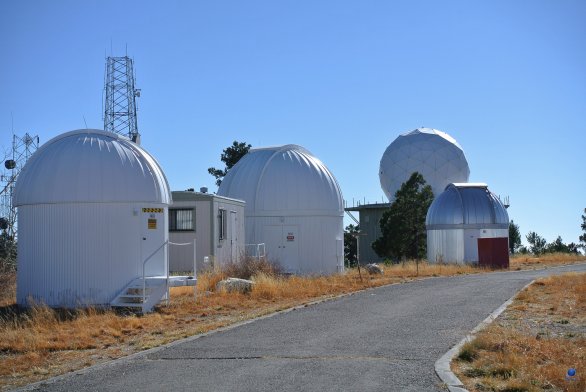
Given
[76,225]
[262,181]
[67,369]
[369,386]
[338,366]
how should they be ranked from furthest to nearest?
[262,181] < [76,225] < [67,369] < [338,366] < [369,386]

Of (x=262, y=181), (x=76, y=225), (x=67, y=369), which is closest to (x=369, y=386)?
(x=67, y=369)

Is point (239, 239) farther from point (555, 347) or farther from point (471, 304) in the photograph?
point (555, 347)

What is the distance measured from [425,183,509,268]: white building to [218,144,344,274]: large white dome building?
799cm

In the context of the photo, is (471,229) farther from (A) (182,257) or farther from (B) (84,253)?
(B) (84,253)

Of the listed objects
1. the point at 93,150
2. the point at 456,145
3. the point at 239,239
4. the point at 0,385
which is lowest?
the point at 0,385

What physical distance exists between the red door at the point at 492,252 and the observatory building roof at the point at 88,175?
20.7 m

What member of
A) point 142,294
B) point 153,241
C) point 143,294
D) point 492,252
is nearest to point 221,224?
point 153,241

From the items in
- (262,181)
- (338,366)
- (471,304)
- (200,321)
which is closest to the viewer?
(338,366)

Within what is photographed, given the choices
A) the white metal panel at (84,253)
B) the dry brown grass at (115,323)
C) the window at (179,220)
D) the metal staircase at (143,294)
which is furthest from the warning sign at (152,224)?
the window at (179,220)

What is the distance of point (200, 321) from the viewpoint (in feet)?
46.6

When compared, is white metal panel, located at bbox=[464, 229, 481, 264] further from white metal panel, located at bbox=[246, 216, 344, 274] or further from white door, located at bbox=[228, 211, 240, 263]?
white door, located at bbox=[228, 211, 240, 263]

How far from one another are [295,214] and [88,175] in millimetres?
12495

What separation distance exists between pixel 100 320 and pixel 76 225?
3.53 m

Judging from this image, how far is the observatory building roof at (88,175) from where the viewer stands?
17.0 metres
